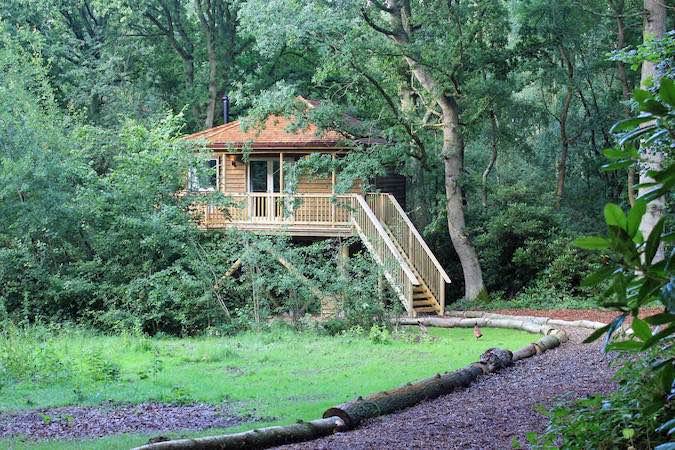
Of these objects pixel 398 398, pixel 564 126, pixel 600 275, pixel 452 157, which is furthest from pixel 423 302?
pixel 600 275

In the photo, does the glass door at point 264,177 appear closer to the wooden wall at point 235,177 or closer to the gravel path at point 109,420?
the wooden wall at point 235,177

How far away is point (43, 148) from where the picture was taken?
2369 centimetres

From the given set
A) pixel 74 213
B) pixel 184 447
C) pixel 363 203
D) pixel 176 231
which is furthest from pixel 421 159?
pixel 184 447

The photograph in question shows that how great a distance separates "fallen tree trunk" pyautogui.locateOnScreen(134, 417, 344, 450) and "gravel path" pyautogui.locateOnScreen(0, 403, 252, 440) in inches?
50.1

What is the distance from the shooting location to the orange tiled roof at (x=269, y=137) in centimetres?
2634

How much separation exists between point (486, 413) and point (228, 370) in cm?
629

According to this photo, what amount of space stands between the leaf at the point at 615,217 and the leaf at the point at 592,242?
0.16 feet

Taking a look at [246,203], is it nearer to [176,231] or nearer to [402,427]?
[176,231]

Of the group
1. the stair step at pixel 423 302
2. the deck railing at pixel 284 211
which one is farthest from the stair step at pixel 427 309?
the deck railing at pixel 284 211

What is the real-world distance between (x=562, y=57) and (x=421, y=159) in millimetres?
7034

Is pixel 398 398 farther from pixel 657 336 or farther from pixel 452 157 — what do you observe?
pixel 452 157

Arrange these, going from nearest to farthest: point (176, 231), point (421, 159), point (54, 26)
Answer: point (176, 231) < point (421, 159) < point (54, 26)

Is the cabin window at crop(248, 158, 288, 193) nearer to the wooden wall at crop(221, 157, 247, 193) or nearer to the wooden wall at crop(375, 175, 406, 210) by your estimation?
the wooden wall at crop(221, 157, 247, 193)

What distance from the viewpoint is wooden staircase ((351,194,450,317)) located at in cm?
2312
